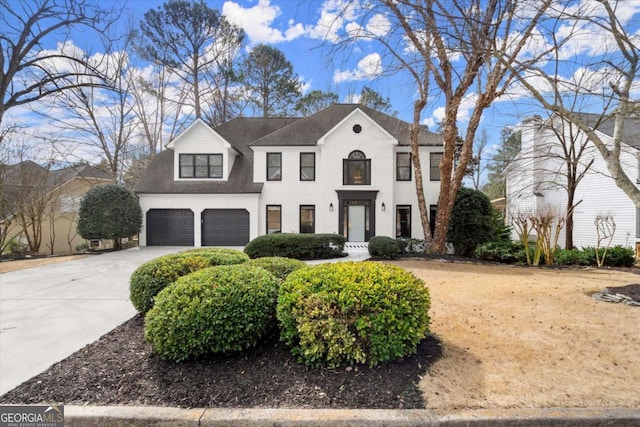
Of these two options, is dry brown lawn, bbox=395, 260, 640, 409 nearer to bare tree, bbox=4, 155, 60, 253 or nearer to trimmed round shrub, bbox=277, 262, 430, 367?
trimmed round shrub, bbox=277, 262, 430, 367

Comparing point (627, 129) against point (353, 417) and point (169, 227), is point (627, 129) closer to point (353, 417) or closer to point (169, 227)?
point (353, 417)

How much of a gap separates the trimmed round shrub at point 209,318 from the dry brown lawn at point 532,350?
1609mm

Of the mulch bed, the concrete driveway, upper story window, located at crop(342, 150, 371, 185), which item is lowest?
the concrete driveway

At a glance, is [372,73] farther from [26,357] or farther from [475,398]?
[26,357]

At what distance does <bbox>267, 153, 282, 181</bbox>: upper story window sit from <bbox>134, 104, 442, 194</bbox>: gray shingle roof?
0.61 metres

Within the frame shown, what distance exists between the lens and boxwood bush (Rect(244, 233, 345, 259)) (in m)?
10.8

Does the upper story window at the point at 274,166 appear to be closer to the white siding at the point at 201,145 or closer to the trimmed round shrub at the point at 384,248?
the white siding at the point at 201,145

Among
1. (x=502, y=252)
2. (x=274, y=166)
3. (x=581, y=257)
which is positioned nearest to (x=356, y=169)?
(x=274, y=166)

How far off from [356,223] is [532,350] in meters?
12.5

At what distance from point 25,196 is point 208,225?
826 cm

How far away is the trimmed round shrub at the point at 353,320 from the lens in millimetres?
2742


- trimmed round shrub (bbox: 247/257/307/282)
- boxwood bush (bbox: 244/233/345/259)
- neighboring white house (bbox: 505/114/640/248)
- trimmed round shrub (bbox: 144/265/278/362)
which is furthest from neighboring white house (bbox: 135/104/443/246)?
trimmed round shrub (bbox: 144/265/278/362)

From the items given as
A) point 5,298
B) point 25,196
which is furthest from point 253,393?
point 25,196

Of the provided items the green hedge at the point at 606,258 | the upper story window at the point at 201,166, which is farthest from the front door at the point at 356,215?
the green hedge at the point at 606,258
